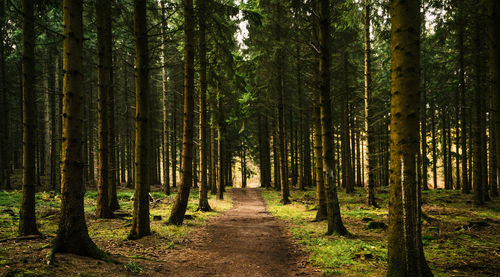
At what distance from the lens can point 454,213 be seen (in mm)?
12461

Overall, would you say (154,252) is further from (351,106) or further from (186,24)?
(351,106)

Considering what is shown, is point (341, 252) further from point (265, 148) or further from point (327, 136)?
point (265, 148)

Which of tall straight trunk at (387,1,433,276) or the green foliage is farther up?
tall straight trunk at (387,1,433,276)

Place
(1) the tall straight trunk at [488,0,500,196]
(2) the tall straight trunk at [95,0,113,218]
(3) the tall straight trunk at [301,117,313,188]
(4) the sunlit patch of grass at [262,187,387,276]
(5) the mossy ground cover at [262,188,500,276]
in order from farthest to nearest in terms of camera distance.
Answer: (3) the tall straight trunk at [301,117,313,188]
(2) the tall straight trunk at [95,0,113,218]
(1) the tall straight trunk at [488,0,500,196]
(4) the sunlit patch of grass at [262,187,387,276]
(5) the mossy ground cover at [262,188,500,276]

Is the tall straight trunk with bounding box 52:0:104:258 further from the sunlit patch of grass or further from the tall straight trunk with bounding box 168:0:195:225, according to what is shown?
the tall straight trunk with bounding box 168:0:195:225

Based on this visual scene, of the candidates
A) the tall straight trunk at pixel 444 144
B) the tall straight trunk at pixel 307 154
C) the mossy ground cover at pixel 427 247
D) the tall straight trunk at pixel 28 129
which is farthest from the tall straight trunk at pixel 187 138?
the tall straight trunk at pixel 444 144

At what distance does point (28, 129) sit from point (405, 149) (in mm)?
8360

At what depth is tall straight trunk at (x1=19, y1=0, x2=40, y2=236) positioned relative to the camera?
684 cm

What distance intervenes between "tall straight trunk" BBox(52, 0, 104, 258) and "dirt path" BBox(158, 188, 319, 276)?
191 centimetres

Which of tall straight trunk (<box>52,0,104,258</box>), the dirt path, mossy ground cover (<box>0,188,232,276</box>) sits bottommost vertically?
the dirt path

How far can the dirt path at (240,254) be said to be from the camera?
6133mm

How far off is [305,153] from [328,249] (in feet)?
84.5

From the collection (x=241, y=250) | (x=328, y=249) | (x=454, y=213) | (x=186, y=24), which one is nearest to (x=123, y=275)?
(x=241, y=250)

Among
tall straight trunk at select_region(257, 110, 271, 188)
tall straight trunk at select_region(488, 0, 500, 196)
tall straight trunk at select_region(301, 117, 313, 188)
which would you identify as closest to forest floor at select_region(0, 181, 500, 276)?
tall straight trunk at select_region(488, 0, 500, 196)
